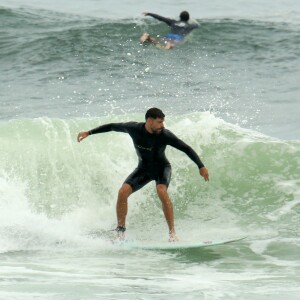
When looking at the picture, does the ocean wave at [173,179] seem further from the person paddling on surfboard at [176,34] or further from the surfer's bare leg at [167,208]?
the person paddling on surfboard at [176,34]

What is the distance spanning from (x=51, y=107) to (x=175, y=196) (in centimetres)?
670

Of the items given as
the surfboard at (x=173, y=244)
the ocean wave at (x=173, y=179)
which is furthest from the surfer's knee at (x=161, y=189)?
the ocean wave at (x=173, y=179)

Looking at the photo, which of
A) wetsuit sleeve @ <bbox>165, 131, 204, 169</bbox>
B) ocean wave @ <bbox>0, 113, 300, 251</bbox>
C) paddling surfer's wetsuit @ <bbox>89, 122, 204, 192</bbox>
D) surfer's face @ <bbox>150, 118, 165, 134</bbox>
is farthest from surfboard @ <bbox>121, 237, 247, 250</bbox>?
surfer's face @ <bbox>150, 118, 165, 134</bbox>

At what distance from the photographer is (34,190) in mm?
11531

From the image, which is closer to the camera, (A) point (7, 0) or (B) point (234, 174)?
(B) point (234, 174)

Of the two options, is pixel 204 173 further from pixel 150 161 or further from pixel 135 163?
pixel 135 163

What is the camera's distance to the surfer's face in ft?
30.7

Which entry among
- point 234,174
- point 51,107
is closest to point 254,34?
point 51,107

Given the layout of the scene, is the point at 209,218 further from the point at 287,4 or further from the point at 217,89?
the point at 287,4

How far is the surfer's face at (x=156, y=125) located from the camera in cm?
934

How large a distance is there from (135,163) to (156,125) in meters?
2.48

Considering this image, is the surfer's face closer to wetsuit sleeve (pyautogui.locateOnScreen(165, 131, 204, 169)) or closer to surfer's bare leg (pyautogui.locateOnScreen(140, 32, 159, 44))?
wetsuit sleeve (pyautogui.locateOnScreen(165, 131, 204, 169))

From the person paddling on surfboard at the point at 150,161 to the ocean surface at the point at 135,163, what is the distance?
402 millimetres

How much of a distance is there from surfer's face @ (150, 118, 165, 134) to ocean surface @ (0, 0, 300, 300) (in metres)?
1.30
